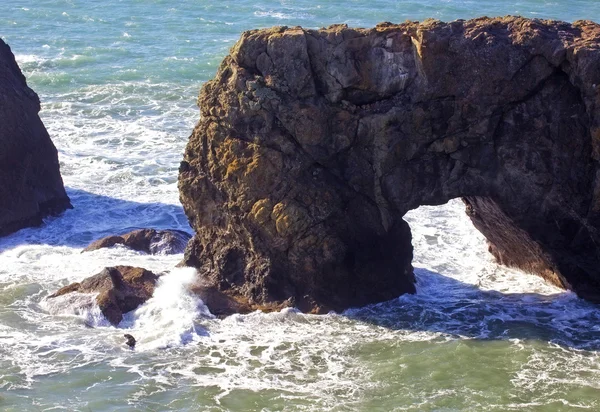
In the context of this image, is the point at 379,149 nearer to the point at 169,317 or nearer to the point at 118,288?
the point at 169,317

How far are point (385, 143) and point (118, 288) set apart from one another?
5.59 meters

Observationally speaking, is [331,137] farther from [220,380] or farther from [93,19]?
[93,19]

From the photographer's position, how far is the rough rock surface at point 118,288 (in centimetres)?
1881

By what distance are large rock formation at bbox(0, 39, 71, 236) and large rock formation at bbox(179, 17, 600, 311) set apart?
703cm

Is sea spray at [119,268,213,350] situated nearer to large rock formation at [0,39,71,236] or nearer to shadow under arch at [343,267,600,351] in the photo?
shadow under arch at [343,267,600,351]

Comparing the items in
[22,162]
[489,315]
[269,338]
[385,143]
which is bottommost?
[269,338]

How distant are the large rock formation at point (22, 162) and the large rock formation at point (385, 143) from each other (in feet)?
23.1

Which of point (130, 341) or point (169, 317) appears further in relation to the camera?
point (169, 317)

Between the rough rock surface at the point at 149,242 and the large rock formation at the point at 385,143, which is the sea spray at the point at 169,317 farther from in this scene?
the rough rock surface at the point at 149,242

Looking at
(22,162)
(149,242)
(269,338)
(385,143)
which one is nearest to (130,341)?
(269,338)

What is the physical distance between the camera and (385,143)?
1870 centimetres

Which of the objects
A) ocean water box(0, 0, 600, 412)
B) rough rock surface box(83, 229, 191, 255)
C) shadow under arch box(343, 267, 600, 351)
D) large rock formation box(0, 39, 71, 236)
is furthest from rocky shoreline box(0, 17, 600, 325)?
large rock formation box(0, 39, 71, 236)

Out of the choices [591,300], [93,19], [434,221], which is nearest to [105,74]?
[93,19]

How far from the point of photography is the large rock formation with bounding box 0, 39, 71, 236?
2430 cm
